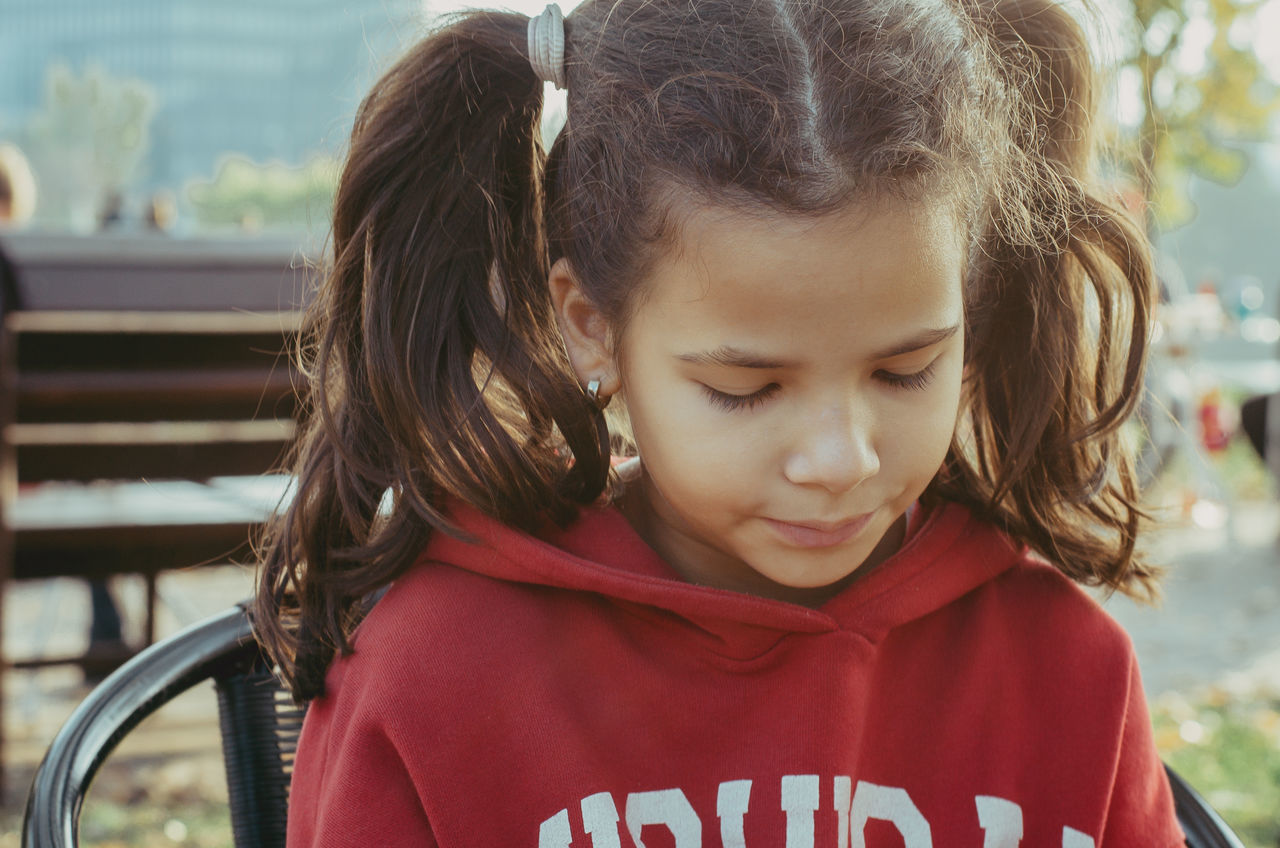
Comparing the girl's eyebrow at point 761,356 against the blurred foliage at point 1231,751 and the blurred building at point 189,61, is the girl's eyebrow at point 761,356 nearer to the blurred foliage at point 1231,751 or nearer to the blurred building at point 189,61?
the blurred foliage at point 1231,751

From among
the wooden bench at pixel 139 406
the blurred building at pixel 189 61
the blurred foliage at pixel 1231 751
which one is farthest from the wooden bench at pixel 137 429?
the blurred building at pixel 189 61

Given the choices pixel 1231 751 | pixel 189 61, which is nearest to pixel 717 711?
pixel 1231 751

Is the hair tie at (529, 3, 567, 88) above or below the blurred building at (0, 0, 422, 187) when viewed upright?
above

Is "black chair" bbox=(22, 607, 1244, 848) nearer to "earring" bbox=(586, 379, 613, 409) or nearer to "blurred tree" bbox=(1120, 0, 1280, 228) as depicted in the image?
"earring" bbox=(586, 379, 613, 409)

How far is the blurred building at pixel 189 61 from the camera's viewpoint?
3753 cm

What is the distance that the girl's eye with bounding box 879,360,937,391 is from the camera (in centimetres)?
104

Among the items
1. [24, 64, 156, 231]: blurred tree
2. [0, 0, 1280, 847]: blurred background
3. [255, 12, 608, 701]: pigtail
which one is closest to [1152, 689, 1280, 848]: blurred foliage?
[0, 0, 1280, 847]: blurred background

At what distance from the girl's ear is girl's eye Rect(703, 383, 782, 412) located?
0.15m

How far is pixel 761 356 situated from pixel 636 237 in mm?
→ 178

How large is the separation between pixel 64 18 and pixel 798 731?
56.5 metres

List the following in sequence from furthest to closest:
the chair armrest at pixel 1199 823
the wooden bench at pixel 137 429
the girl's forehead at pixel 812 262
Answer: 1. the wooden bench at pixel 137 429
2. the chair armrest at pixel 1199 823
3. the girl's forehead at pixel 812 262

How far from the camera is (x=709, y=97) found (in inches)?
40.7

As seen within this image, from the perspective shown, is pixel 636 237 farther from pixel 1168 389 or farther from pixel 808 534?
pixel 1168 389

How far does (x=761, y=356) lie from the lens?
975 mm
